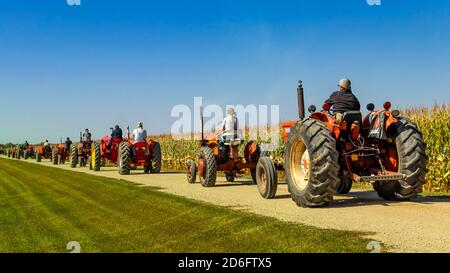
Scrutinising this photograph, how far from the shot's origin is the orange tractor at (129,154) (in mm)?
19594

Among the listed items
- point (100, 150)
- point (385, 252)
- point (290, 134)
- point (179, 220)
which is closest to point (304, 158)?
point (290, 134)

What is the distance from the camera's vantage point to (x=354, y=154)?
27.8ft

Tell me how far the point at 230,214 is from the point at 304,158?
6.97 feet

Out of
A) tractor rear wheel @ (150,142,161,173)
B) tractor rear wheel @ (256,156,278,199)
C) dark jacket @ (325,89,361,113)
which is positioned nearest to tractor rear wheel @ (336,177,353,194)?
tractor rear wheel @ (256,156,278,199)

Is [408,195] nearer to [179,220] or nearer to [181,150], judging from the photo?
[179,220]

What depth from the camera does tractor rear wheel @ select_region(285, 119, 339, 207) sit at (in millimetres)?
7711

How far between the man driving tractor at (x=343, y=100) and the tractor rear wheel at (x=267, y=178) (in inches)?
75.4

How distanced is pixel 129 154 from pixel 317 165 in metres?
13.4

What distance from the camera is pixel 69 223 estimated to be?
7.48 metres

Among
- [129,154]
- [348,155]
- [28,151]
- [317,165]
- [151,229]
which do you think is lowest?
[151,229]

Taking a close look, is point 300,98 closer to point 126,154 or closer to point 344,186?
point 344,186

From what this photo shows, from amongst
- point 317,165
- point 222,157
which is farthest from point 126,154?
point 317,165

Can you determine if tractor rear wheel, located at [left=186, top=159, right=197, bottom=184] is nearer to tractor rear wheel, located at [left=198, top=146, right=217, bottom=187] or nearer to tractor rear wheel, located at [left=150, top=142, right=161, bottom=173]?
tractor rear wheel, located at [left=198, top=146, right=217, bottom=187]

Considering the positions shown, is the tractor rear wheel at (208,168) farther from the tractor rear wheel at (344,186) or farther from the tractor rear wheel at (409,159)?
the tractor rear wheel at (409,159)
